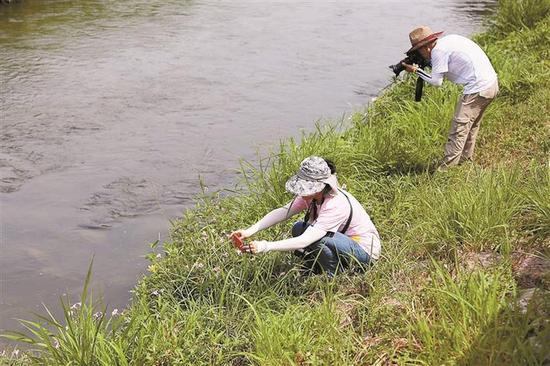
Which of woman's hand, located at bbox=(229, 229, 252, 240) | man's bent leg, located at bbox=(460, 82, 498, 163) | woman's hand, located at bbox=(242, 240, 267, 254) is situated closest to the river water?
woman's hand, located at bbox=(229, 229, 252, 240)

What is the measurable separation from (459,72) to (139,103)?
5701mm

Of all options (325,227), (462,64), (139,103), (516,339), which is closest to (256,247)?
(325,227)

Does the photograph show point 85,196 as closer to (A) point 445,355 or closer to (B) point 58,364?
(B) point 58,364

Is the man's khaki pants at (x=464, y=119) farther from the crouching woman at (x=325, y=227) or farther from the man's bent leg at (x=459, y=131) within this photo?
the crouching woman at (x=325, y=227)

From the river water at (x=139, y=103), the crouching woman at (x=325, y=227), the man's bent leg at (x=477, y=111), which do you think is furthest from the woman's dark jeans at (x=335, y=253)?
the man's bent leg at (x=477, y=111)

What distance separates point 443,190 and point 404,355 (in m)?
2.27

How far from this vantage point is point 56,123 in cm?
913

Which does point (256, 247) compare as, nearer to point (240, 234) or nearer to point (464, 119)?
point (240, 234)

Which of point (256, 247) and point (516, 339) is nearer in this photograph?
point (516, 339)

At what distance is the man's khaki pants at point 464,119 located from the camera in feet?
19.3

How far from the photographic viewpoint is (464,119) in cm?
597

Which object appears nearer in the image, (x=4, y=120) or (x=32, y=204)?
(x=32, y=204)

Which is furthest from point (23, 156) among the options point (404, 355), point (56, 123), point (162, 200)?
point (404, 355)

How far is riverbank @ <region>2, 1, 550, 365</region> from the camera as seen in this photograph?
3314 millimetres
